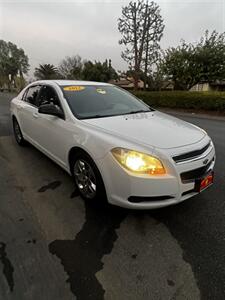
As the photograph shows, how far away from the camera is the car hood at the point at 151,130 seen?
2.05 meters

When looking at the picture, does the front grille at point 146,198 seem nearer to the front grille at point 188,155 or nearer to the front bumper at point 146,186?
the front bumper at point 146,186

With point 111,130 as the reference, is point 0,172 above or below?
below

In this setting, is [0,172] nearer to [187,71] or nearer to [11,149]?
[11,149]

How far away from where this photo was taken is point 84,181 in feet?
8.31

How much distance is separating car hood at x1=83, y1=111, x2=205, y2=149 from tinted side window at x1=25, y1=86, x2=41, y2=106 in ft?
5.95

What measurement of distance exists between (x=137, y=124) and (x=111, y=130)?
1.33 ft

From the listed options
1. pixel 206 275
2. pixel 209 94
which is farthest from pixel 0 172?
pixel 209 94

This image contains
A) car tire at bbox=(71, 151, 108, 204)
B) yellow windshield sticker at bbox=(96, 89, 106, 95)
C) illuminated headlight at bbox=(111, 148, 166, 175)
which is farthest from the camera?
yellow windshield sticker at bbox=(96, 89, 106, 95)

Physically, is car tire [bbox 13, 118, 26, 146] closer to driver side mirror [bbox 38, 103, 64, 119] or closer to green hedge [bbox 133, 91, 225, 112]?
driver side mirror [bbox 38, 103, 64, 119]

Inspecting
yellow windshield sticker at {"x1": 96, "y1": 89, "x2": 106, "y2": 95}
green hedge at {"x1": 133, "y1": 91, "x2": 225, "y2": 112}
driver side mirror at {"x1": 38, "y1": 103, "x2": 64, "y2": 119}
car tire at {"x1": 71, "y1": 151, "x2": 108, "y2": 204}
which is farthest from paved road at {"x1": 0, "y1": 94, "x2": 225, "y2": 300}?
green hedge at {"x1": 133, "y1": 91, "x2": 225, "y2": 112}

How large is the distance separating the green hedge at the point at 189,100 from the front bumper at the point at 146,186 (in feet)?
37.5

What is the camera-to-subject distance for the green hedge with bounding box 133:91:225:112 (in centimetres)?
1183

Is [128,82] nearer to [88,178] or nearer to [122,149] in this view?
[88,178]

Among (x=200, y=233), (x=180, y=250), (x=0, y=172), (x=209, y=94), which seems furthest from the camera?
(x=209, y=94)
